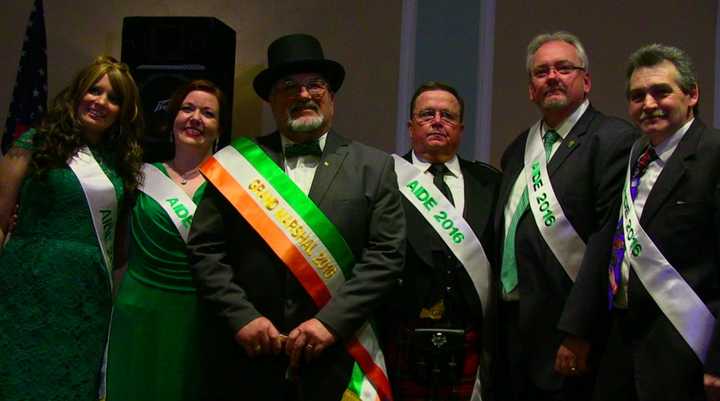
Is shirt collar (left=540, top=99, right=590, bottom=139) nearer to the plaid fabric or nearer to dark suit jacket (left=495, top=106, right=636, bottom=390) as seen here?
dark suit jacket (left=495, top=106, right=636, bottom=390)

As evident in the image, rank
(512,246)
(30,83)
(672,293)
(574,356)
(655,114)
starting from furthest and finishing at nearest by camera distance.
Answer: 1. (30,83)
2. (512,246)
3. (574,356)
4. (655,114)
5. (672,293)

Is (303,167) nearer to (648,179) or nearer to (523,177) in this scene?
(523,177)

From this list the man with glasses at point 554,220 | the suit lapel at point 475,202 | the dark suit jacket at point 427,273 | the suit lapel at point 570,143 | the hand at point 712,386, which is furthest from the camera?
the suit lapel at point 475,202

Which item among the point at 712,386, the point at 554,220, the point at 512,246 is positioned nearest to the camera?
the point at 712,386

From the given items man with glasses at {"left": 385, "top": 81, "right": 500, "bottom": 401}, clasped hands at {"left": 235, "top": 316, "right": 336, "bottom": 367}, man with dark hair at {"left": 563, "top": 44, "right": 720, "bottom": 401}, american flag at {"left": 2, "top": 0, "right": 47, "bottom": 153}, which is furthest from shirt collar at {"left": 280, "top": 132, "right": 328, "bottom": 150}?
american flag at {"left": 2, "top": 0, "right": 47, "bottom": 153}

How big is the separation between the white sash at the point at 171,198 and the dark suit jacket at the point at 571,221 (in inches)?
40.8

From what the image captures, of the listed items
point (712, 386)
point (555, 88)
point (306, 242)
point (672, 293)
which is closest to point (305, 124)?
point (306, 242)

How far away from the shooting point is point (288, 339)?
83.7 inches

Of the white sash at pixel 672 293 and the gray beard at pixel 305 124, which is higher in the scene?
the gray beard at pixel 305 124

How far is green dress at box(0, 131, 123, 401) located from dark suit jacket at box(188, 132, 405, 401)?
0.36 m

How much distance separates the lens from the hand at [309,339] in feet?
6.88

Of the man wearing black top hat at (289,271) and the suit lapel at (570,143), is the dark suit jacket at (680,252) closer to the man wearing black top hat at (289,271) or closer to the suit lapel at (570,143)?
the suit lapel at (570,143)

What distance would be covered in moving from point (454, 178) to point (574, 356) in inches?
31.2

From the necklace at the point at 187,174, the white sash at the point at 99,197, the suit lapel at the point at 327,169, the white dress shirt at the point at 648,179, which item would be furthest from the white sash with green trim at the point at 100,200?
the white dress shirt at the point at 648,179
